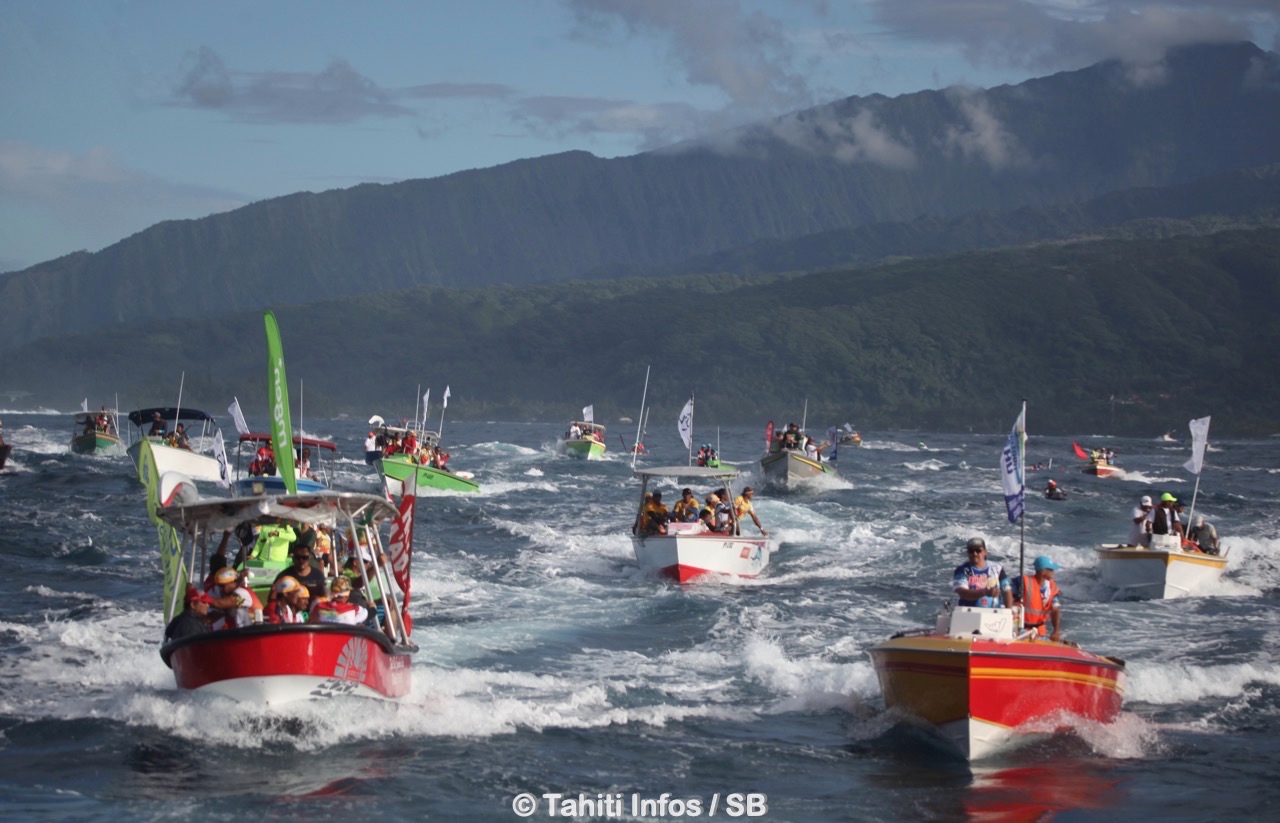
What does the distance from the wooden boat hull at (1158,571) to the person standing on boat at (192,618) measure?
712 inches

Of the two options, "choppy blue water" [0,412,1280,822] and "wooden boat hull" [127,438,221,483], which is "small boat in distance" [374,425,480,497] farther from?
"choppy blue water" [0,412,1280,822]

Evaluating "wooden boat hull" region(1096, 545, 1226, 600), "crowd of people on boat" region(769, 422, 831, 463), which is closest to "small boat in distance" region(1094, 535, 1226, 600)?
"wooden boat hull" region(1096, 545, 1226, 600)

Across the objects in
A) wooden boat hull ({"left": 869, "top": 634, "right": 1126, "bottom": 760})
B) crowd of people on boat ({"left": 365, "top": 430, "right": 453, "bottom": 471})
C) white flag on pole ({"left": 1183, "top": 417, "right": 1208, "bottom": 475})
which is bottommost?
wooden boat hull ({"left": 869, "top": 634, "right": 1126, "bottom": 760})

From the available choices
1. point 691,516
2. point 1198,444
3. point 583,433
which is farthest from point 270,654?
point 583,433

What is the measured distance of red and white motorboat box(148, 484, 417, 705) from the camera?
14.1 meters

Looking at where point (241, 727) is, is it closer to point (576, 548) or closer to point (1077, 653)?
point (1077, 653)

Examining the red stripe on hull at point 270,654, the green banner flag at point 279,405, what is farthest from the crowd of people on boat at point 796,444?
the green banner flag at point 279,405

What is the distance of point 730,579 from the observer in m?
27.9

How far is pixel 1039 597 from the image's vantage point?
1672 cm

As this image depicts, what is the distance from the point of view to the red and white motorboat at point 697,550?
27219mm

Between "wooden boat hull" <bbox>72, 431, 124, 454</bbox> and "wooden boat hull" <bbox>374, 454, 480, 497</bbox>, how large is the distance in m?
21.1

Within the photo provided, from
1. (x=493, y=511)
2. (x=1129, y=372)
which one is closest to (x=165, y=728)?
(x=493, y=511)

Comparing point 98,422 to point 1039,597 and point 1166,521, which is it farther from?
point 1039,597

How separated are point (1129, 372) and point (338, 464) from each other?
152 meters
